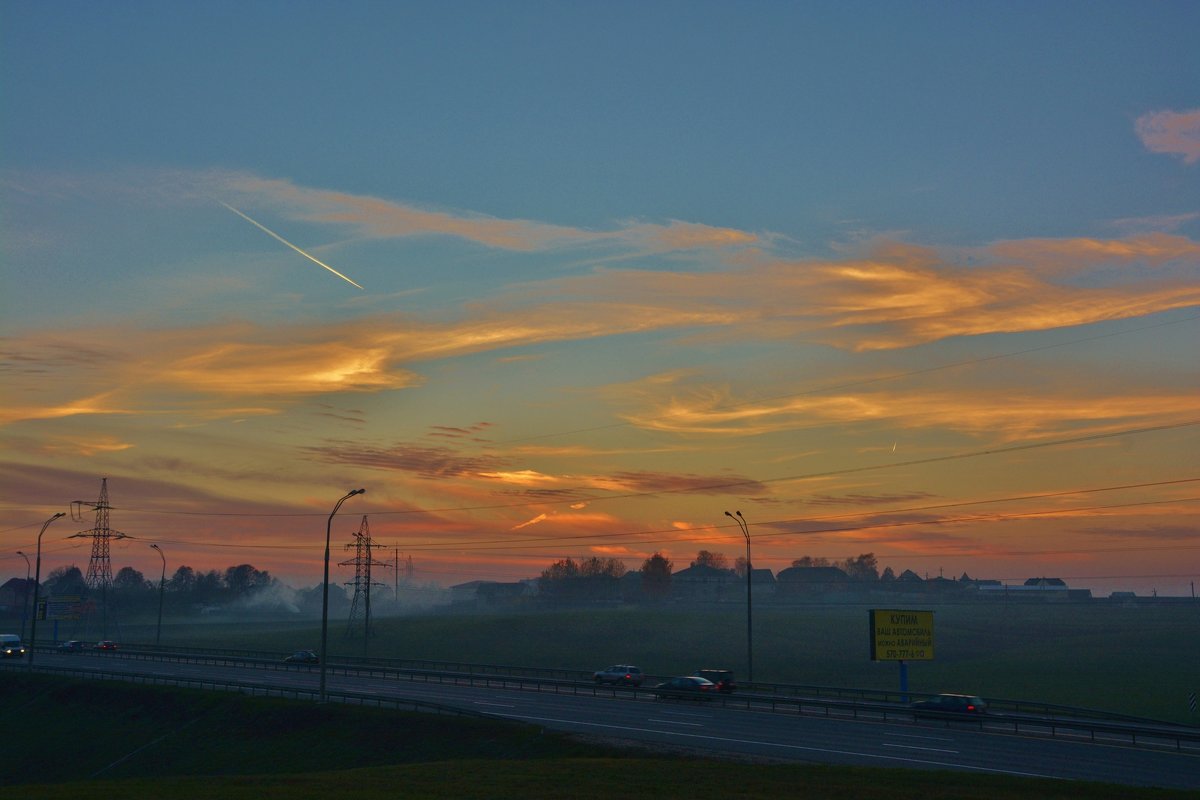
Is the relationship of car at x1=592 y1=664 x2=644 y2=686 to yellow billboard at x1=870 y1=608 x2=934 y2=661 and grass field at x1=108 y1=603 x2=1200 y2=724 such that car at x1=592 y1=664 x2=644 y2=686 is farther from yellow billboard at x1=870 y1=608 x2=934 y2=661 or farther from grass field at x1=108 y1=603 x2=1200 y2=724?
grass field at x1=108 y1=603 x2=1200 y2=724

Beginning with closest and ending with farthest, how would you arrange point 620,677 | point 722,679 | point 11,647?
point 722,679
point 620,677
point 11,647

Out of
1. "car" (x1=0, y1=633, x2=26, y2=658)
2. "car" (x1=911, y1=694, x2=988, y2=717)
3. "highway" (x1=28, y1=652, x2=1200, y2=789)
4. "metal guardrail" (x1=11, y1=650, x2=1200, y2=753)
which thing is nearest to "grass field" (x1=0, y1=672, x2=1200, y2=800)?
"metal guardrail" (x1=11, y1=650, x2=1200, y2=753)

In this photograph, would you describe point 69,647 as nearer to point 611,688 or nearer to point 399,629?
point 399,629

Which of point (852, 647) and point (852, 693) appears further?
point (852, 647)

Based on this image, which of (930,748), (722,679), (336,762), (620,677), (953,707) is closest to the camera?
(930,748)

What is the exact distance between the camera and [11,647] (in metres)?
117

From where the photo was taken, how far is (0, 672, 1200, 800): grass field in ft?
→ 105

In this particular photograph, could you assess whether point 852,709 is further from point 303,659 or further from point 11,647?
point 11,647

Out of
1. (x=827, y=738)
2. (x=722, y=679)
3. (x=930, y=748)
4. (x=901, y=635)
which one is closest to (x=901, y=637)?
(x=901, y=635)

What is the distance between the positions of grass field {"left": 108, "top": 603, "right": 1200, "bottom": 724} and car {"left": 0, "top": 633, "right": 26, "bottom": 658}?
39.0 metres

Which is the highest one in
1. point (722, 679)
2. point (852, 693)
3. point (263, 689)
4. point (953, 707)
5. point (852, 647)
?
point (953, 707)

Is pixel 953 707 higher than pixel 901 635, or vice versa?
pixel 901 635

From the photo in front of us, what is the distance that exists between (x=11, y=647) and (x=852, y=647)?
10046 cm

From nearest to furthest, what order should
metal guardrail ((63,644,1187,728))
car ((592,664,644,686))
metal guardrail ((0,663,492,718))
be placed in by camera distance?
metal guardrail ((63,644,1187,728)) < metal guardrail ((0,663,492,718)) < car ((592,664,644,686))
